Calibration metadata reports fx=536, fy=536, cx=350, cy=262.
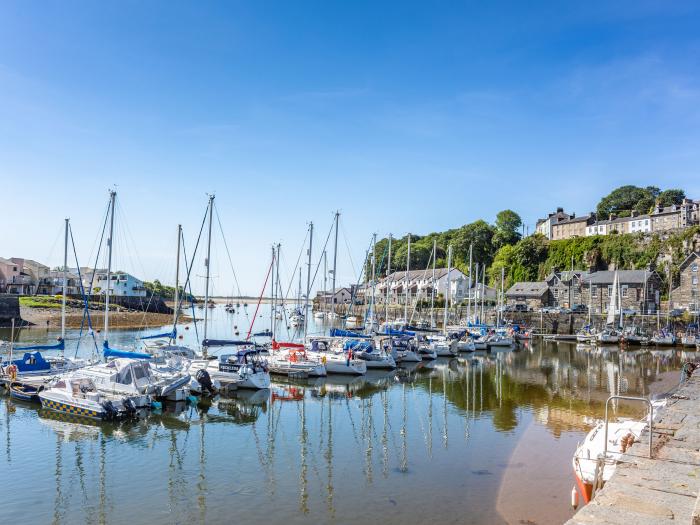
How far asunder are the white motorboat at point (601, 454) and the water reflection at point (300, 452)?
4.69 feet

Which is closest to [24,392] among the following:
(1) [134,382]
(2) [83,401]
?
(2) [83,401]

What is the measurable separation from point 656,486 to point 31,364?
33.6m

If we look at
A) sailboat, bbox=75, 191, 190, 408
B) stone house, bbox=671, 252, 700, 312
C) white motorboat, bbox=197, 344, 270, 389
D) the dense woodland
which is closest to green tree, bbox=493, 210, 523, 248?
the dense woodland

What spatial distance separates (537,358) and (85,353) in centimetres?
4442

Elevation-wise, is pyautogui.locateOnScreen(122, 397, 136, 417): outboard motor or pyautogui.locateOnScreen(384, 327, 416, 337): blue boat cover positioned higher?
pyautogui.locateOnScreen(384, 327, 416, 337): blue boat cover

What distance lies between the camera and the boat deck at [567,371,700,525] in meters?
10.6

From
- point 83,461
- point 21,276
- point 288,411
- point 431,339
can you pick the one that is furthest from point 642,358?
point 21,276

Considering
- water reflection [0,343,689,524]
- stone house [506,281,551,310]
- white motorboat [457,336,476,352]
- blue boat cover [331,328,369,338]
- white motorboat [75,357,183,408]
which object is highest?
stone house [506,281,551,310]

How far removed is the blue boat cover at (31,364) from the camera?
32594 mm

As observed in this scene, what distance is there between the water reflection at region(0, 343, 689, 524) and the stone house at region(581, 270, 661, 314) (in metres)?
52.1

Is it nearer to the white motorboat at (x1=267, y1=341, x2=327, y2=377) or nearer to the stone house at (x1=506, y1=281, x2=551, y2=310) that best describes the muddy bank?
the white motorboat at (x1=267, y1=341, x2=327, y2=377)

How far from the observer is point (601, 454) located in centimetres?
1535

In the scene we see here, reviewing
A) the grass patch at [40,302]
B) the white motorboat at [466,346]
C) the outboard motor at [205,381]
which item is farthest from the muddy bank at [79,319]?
the outboard motor at [205,381]

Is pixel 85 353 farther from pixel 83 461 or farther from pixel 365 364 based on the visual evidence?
pixel 83 461
